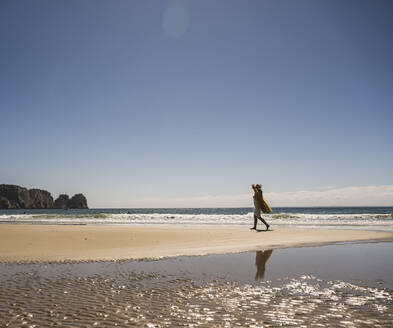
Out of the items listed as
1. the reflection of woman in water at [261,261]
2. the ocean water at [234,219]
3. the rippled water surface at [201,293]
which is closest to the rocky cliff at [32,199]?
the ocean water at [234,219]

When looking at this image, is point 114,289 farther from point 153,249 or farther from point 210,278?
point 153,249

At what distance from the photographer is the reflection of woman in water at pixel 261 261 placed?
6.91m

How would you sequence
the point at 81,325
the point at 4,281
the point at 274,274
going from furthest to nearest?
the point at 274,274 → the point at 4,281 → the point at 81,325

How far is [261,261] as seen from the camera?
8.68 metres

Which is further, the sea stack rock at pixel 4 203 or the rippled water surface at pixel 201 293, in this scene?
the sea stack rock at pixel 4 203

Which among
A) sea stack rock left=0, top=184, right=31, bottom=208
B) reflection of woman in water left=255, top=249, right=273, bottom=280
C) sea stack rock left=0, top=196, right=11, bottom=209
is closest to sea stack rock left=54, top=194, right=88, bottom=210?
sea stack rock left=0, top=184, right=31, bottom=208

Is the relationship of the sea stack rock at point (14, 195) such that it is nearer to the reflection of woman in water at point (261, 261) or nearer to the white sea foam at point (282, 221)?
the white sea foam at point (282, 221)

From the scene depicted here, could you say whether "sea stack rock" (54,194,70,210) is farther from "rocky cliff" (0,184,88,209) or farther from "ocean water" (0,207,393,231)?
"ocean water" (0,207,393,231)

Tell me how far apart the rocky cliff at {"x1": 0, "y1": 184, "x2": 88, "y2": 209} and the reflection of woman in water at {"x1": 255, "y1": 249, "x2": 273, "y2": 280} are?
564 ft

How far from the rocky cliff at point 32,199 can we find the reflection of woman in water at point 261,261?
17190 cm

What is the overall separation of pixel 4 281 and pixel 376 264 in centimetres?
880

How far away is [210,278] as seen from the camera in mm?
6598

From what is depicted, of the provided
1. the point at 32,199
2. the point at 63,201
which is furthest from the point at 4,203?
the point at 63,201

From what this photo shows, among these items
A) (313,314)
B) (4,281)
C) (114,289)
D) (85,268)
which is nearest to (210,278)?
(114,289)
